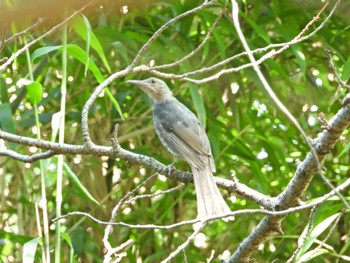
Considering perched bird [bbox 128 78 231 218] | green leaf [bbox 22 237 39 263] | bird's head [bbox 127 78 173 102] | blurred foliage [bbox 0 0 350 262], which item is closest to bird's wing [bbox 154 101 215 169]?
perched bird [bbox 128 78 231 218]

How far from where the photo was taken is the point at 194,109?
15.2 ft

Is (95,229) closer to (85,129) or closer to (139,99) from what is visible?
(139,99)

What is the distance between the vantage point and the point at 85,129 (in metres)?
2.57

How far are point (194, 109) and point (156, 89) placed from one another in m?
0.54

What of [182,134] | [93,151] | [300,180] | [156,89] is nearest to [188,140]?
[182,134]

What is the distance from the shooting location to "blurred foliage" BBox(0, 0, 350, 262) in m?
4.19

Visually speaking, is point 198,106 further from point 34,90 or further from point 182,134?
Result: point 34,90

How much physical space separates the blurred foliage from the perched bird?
0.19 m

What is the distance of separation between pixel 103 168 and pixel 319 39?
1.50m

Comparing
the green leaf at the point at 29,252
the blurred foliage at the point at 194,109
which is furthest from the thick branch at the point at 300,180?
the blurred foliage at the point at 194,109

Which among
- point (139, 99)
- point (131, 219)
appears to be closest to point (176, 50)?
point (139, 99)

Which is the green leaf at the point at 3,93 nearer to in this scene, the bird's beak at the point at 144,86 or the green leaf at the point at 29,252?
the bird's beak at the point at 144,86

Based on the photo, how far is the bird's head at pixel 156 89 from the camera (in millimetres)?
4129

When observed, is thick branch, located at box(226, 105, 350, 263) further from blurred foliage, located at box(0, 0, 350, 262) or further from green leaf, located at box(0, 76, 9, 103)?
green leaf, located at box(0, 76, 9, 103)
